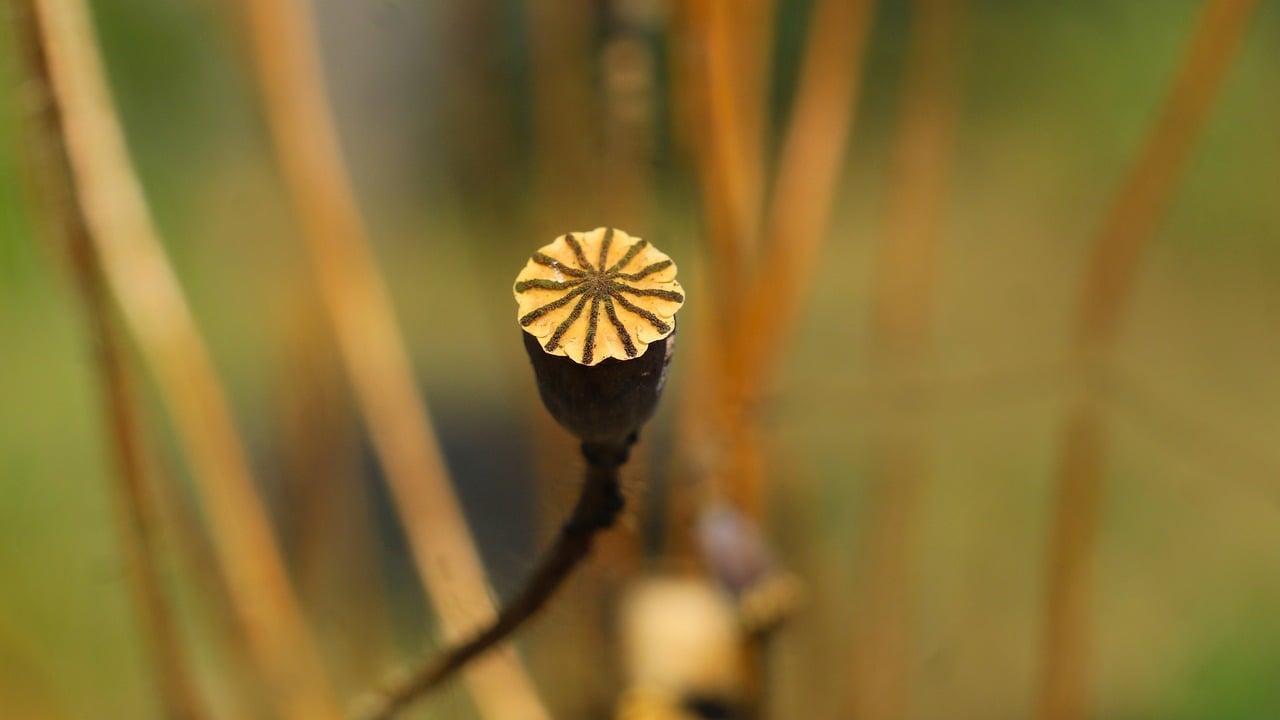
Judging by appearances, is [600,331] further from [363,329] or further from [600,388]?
[363,329]

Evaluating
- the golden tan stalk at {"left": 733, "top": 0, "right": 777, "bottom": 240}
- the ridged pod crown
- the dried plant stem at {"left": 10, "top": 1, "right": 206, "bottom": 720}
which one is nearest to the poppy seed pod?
the ridged pod crown

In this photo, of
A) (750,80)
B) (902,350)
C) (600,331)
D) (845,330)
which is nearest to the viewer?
(600,331)

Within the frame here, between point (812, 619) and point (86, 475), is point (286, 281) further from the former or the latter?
point (812, 619)

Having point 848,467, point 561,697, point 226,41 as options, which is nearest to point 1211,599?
point 848,467

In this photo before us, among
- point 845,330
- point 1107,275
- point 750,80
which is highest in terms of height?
point 750,80

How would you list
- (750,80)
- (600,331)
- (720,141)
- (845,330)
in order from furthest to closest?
(845,330)
(750,80)
(720,141)
(600,331)

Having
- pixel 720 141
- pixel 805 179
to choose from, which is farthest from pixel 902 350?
pixel 720 141

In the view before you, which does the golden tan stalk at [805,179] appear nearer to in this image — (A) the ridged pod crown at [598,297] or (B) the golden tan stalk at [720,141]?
(B) the golden tan stalk at [720,141]
